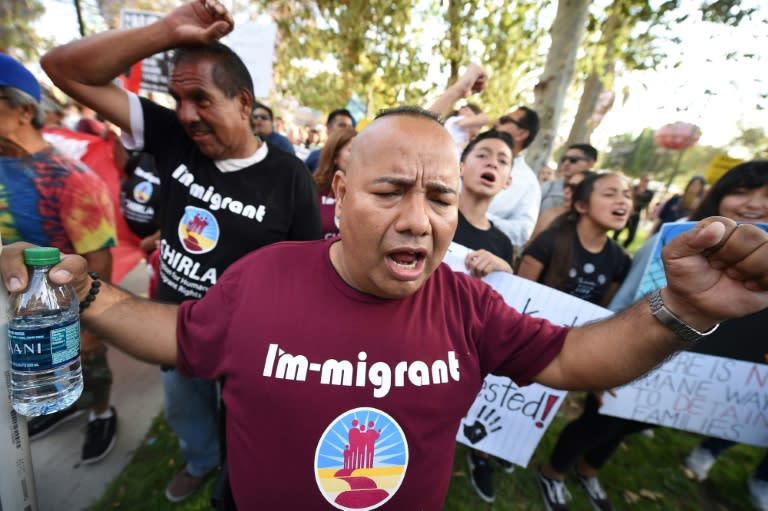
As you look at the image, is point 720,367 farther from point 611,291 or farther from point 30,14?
point 30,14

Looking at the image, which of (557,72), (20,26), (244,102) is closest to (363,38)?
(557,72)

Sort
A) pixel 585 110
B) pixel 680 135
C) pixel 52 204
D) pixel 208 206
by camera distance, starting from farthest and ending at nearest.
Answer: pixel 680 135 < pixel 585 110 < pixel 52 204 < pixel 208 206

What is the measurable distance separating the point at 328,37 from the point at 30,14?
49.0 feet

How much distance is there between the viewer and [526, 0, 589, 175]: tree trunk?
186 inches

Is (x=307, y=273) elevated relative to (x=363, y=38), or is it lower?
lower

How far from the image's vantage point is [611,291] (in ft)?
8.88

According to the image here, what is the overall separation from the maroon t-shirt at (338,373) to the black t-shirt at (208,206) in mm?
588

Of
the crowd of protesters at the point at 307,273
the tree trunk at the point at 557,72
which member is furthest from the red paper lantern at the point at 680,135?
the crowd of protesters at the point at 307,273

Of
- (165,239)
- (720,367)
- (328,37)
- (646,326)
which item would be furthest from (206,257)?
(328,37)

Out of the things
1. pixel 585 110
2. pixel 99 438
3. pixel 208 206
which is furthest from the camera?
pixel 585 110

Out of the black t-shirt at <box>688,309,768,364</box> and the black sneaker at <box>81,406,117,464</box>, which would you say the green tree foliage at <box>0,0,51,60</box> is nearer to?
the black sneaker at <box>81,406,117,464</box>

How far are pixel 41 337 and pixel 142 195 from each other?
2.69 metres

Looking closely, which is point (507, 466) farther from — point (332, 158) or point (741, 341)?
point (332, 158)

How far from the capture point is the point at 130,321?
1188 mm
